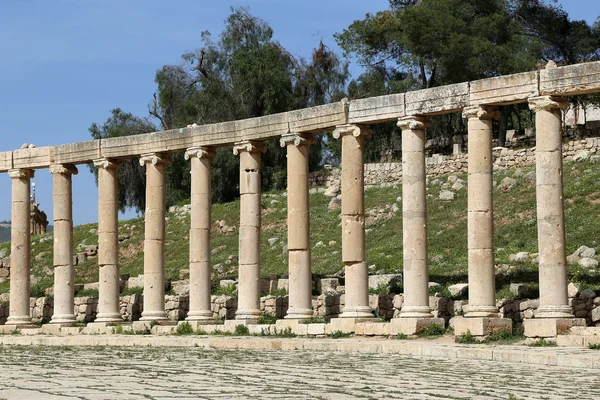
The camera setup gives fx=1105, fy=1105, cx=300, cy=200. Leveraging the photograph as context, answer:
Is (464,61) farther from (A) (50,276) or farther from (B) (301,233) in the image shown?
(B) (301,233)

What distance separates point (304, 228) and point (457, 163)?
86.2 feet

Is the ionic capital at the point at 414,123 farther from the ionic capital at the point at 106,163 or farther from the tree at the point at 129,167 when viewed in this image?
the tree at the point at 129,167

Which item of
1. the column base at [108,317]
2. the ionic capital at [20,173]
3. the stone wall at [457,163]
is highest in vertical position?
the stone wall at [457,163]

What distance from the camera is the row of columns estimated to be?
100ft

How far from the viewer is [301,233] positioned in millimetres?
36094

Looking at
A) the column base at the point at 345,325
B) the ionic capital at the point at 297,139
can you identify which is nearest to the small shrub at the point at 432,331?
the column base at the point at 345,325

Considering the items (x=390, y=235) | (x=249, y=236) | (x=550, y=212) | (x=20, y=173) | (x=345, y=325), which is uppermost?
(x=20, y=173)

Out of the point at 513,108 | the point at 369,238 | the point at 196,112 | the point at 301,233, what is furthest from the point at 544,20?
the point at 301,233

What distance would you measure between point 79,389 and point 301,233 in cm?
1871

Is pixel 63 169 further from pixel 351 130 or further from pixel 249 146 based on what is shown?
pixel 351 130

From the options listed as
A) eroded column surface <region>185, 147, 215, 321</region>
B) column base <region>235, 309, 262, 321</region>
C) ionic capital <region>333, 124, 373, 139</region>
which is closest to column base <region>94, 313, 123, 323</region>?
eroded column surface <region>185, 147, 215, 321</region>

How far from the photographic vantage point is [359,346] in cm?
3020

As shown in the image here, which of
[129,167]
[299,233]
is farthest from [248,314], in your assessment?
[129,167]

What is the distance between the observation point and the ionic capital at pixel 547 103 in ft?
100
